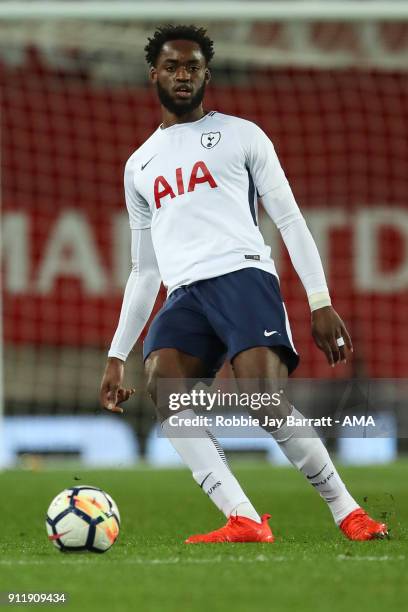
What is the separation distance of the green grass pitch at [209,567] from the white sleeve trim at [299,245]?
901 mm

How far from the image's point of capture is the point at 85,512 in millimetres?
4488

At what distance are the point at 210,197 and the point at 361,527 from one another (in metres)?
1.34

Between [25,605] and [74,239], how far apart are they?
10800mm

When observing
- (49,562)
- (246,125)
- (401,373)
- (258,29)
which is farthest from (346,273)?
(49,562)

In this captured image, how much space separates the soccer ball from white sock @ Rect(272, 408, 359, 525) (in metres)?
0.73

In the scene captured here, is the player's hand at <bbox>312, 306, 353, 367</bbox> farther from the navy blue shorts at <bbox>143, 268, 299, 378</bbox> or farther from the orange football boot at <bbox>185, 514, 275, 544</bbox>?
the orange football boot at <bbox>185, 514, 275, 544</bbox>

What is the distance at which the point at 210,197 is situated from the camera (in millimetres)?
4980

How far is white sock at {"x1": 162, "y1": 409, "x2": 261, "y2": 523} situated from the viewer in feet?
16.0

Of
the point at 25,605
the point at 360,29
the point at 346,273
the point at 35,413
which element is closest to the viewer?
the point at 25,605

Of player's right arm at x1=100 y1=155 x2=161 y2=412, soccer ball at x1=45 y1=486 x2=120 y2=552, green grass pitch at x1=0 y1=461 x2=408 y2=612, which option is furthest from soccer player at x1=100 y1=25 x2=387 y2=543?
soccer ball at x1=45 y1=486 x2=120 y2=552

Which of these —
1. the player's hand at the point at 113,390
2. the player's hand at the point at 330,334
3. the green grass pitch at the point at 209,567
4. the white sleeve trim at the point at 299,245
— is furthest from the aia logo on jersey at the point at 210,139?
the green grass pitch at the point at 209,567

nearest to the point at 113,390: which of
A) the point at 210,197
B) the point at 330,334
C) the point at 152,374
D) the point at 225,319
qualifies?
the point at 152,374

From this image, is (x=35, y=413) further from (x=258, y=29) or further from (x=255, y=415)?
(x=255, y=415)

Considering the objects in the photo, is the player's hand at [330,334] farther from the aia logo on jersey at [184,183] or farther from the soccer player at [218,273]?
the aia logo on jersey at [184,183]
